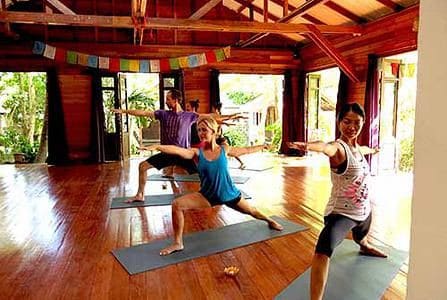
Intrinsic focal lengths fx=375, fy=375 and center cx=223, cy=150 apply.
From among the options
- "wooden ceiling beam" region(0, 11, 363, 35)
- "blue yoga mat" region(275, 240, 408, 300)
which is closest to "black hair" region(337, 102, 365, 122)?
"blue yoga mat" region(275, 240, 408, 300)

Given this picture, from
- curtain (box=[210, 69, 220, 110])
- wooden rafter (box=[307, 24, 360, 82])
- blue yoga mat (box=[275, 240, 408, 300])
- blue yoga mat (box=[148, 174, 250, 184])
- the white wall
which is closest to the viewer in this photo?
A: the white wall

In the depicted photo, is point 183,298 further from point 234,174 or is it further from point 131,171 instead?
point 131,171

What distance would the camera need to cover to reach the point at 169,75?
28.5 ft

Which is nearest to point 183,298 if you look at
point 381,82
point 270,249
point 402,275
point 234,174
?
point 270,249

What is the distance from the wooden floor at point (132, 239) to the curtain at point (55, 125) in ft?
6.80

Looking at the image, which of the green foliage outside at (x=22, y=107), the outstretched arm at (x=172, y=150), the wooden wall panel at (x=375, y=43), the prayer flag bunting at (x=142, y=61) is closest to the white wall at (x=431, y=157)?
the outstretched arm at (x=172, y=150)

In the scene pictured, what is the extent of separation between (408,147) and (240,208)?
21.8 ft

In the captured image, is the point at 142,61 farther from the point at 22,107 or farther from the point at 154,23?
the point at 22,107

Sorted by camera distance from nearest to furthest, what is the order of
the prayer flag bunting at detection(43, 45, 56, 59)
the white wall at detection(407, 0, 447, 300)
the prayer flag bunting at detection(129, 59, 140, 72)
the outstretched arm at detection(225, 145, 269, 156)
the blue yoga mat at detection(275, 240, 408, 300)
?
the white wall at detection(407, 0, 447, 300)
the blue yoga mat at detection(275, 240, 408, 300)
the outstretched arm at detection(225, 145, 269, 156)
the prayer flag bunting at detection(43, 45, 56, 59)
the prayer flag bunting at detection(129, 59, 140, 72)

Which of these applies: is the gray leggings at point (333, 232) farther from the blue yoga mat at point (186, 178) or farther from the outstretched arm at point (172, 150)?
the blue yoga mat at point (186, 178)

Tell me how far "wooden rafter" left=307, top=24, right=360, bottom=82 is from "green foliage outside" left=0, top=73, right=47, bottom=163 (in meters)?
7.74

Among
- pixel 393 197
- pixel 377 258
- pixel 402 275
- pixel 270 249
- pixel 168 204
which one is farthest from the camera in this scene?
pixel 393 197

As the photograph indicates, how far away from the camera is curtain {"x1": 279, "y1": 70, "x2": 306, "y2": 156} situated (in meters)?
9.45

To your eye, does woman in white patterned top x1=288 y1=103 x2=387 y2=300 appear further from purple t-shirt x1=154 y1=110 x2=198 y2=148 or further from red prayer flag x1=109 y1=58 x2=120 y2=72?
red prayer flag x1=109 y1=58 x2=120 y2=72
